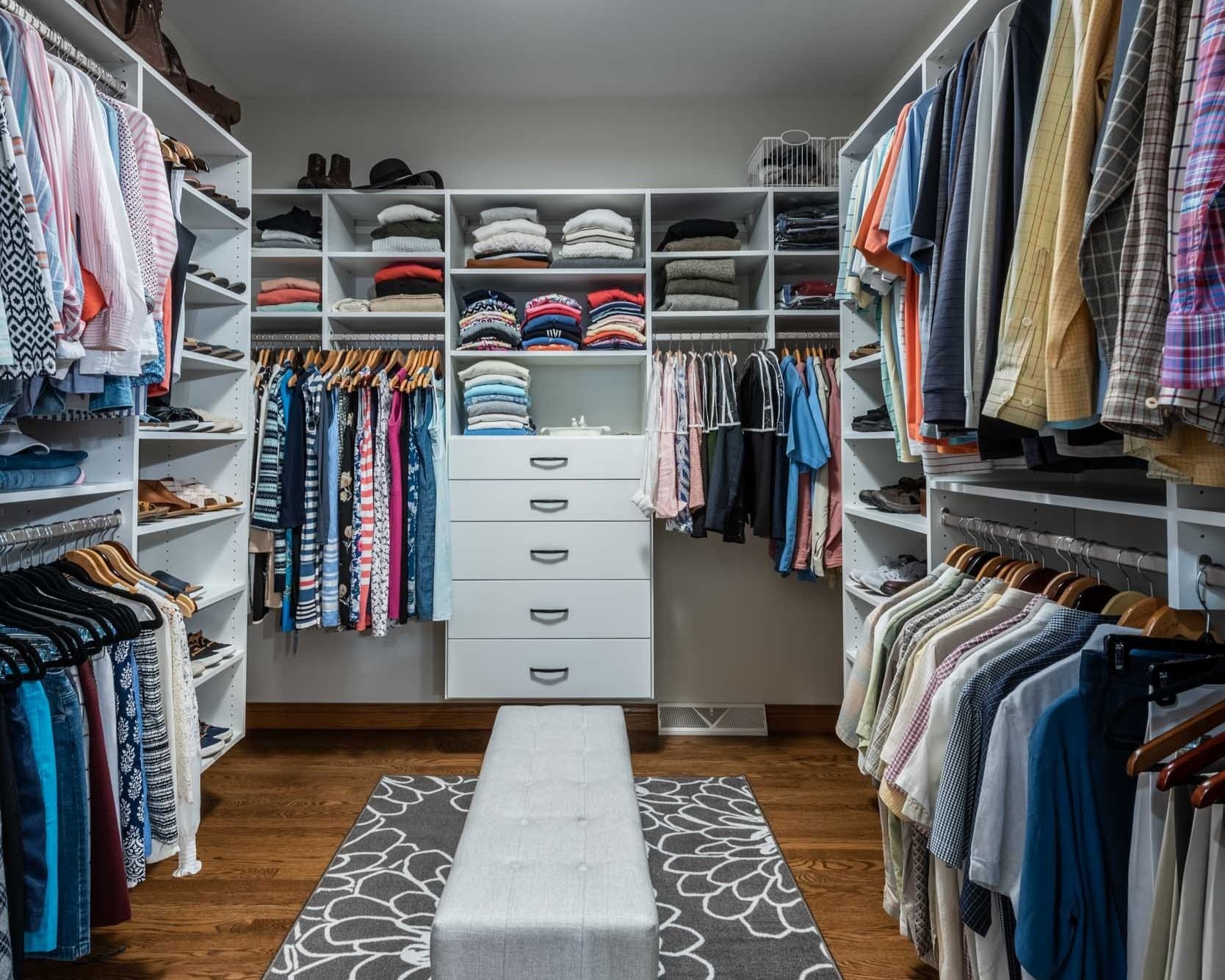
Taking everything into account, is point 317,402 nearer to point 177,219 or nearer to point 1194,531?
point 177,219

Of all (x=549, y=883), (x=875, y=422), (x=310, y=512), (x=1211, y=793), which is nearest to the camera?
(x=1211, y=793)

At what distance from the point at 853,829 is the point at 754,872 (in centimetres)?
40

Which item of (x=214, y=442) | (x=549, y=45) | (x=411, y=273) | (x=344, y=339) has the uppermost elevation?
(x=549, y=45)

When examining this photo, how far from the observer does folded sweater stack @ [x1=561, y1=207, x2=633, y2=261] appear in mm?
2949

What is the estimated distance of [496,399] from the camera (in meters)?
2.90

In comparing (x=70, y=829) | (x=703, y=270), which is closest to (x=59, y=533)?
(x=70, y=829)

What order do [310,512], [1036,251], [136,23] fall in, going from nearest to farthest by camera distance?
[1036,251]
[136,23]
[310,512]

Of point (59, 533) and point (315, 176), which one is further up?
point (315, 176)

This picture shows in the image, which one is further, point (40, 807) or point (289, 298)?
point (289, 298)

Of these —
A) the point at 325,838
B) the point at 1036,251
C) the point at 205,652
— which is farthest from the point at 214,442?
the point at 1036,251

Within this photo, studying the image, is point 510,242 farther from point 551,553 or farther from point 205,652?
point 205,652

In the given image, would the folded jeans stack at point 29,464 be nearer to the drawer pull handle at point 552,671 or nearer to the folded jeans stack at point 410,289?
the folded jeans stack at point 410,289

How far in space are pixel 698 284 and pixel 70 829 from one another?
2447mm

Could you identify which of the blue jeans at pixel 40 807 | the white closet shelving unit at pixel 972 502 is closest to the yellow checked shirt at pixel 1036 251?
the white closet shelving unit at pixel 972 502
